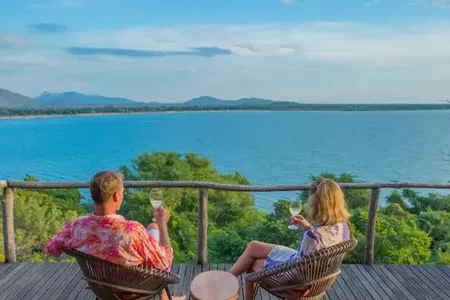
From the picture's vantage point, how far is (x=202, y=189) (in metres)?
4.31

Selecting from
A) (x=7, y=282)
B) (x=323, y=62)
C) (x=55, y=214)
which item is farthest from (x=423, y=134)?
(x=7, y=282)

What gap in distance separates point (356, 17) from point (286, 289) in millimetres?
39414

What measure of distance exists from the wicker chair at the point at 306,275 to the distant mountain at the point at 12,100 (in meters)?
45.3

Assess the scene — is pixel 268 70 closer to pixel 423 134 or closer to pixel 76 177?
pixel 76 177

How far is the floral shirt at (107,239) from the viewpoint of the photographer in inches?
102

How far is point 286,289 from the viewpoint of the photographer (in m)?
2.85

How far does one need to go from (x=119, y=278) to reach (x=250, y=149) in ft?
187

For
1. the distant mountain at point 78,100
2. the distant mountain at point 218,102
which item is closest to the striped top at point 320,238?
the distant mountain at point 218,102

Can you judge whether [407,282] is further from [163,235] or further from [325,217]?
[163,235]

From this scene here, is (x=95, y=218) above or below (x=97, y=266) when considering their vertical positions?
above

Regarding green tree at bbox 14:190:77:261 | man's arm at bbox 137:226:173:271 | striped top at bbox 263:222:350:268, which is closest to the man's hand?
man's arm at bbox 137:226:173:271

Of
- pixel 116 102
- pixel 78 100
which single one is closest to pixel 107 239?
pixel 116 102

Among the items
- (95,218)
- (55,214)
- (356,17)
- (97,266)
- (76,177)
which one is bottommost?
(76,177)

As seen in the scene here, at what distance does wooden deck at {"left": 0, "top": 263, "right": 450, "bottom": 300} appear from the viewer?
12.4 ft
